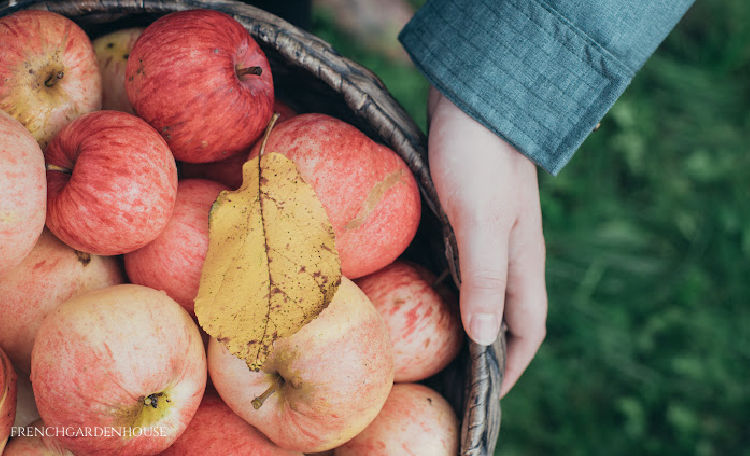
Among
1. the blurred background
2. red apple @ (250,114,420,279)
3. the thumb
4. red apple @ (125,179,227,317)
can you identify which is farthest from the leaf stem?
the blurred background

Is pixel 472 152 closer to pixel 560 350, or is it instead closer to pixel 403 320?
pixel 403 320

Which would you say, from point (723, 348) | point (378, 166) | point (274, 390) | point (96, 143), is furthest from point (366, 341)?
point (723, 348)

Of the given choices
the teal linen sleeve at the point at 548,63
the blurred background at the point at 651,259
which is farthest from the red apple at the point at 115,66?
the blurred background at the point at 651,259

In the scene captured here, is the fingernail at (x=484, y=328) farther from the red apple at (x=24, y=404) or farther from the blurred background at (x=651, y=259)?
the blurred background at (x=651, y=259)

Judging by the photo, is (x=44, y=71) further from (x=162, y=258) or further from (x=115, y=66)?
(x=162, y=258)

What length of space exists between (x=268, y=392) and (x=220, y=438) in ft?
0.42

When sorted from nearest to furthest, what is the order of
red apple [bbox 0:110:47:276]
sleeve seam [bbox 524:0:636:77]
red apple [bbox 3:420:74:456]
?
red apple [bbox 0:110:47:276] → red apple [bbox 3:420:74:456] → sleeve seam [bbox 524:0:636:77]

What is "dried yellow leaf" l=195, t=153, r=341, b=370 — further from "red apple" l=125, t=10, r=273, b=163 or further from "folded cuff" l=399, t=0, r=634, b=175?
"folded cuff" l=399, t=0, r=634, b=175

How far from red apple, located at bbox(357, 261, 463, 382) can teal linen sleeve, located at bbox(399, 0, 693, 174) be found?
0.32 meters

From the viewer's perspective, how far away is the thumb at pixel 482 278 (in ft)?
3.46

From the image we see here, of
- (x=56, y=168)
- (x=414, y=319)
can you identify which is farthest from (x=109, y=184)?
(x=414, y=319)

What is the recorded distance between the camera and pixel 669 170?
223 cm

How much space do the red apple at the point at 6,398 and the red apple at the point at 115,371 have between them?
1.6 inches

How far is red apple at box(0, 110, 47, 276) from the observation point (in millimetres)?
797
